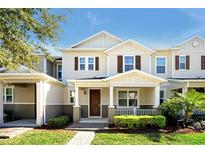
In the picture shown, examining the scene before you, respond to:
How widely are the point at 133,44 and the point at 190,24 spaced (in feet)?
13.0

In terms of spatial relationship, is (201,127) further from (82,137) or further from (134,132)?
(82,137)

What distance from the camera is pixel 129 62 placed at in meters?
20.7

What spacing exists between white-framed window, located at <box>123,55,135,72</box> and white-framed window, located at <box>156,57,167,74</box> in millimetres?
1807

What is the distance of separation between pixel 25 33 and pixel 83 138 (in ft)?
16.1

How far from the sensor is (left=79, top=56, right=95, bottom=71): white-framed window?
2119cm

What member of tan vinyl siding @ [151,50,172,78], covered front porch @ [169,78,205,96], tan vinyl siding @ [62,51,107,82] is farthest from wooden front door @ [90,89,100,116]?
covered front porch @ [169,78,205,96]

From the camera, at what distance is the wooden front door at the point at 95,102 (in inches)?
829

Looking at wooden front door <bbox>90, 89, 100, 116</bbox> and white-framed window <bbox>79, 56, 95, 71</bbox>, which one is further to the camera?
white-framed window <bbox>79, 56, 95, 71</bbox>

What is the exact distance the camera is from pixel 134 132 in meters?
14.7

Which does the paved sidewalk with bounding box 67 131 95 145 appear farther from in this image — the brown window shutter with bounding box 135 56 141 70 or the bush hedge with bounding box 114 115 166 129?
the brown window shutter with bounding box 135 56 141 70

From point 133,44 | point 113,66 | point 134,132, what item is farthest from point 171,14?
point 134,132

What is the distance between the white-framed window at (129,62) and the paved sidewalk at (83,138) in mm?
7206

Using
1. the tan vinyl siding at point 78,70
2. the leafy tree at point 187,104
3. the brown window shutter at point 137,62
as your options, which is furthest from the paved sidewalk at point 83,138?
the brown window shutter at point 137,62
